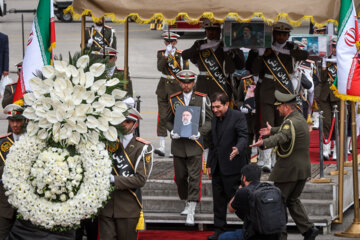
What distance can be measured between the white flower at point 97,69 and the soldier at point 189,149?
3914 millimetres

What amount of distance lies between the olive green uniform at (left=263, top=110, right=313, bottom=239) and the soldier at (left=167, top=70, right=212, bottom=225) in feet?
4.67

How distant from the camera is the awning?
41.3 ft

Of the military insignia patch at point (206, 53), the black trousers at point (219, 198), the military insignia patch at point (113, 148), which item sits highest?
the military insignia patch at point (206, 53)

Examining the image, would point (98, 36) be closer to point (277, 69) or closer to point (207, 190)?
point (277, 69)

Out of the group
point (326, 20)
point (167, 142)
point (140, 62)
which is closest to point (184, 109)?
point (326, 20)

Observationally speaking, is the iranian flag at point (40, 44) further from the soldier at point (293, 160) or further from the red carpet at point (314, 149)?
the red carpet at point (314, 149)

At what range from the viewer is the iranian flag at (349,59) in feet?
41.5

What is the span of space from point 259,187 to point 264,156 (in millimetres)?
4895

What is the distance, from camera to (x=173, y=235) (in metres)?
13.1

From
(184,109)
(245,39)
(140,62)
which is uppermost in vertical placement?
(245,39)

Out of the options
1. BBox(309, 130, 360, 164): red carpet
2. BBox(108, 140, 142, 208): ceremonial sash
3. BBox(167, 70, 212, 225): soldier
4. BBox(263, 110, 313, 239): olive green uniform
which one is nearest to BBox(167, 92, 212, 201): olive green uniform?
BBox(167, 70, 212, 225): soldier

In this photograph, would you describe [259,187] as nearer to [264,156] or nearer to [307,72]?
[264,156]

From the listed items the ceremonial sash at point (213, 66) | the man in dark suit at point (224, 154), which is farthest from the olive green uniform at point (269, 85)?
the man in dark suit at point (224, 154)

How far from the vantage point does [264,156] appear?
14.8m
